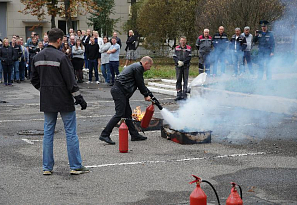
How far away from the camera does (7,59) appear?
23281 mm

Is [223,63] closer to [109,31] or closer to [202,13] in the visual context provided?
[202,13]

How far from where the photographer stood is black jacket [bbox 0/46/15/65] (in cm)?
2327

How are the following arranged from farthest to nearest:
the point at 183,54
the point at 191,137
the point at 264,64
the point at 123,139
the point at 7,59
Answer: the point at 7,59, the point at 183,54, the point at 264,64, the point at 191,137, the point at 123,139

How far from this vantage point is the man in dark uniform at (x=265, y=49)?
50.6ft

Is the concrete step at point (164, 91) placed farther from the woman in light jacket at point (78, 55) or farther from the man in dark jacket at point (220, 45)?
the woman in light jacket at point (78, 55)

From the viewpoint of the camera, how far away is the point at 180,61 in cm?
1775

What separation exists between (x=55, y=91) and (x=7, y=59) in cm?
1622

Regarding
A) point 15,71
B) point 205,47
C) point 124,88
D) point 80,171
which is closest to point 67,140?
point 80,171

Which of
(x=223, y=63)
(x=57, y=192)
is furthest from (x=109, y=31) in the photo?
(x=57, y=192)

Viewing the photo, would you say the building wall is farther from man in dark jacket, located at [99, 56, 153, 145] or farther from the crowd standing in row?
man in dark jacket, located at [99, 56, 153, 145]

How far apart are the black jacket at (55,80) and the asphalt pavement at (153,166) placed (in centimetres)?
109

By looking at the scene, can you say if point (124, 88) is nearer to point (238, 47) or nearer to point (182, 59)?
point (182, 59)

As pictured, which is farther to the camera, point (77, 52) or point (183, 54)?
point (77, 52)

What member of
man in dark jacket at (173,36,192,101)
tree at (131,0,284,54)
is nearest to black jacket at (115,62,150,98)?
man in dark jacket at (173,36,192,101)
